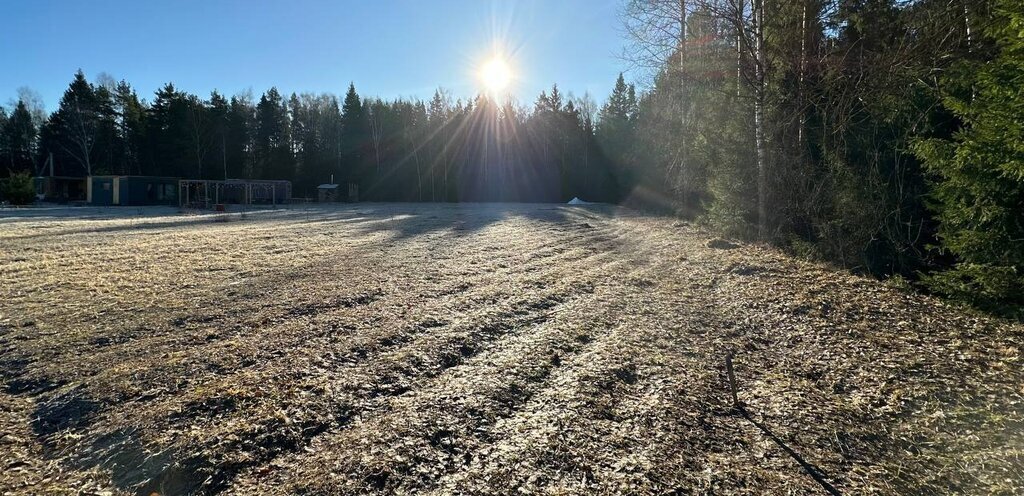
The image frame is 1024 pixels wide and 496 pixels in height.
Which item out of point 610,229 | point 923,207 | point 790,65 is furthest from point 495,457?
point 610,229

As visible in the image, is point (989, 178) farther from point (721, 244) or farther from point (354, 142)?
point (354, 142)

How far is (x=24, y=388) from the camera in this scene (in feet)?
10.8

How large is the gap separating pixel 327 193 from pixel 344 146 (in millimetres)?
5615

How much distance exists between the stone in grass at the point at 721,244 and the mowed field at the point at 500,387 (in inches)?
118

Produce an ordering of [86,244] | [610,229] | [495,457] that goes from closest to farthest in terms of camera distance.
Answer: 1. [495,457]
2. [86,244]
3. [610,229]

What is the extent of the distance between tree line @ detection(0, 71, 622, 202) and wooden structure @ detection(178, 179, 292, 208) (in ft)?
16.2

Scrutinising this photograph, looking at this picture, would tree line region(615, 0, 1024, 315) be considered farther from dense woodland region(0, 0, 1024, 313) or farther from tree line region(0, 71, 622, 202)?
tree line region(0, 71, 622, 202)

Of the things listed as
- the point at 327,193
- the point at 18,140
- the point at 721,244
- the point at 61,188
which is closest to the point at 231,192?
the point at 327,193

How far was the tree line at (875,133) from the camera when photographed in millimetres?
4148

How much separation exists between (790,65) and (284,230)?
13516 mm

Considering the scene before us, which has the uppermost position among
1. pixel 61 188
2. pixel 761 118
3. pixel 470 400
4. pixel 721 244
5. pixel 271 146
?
pixel 271 146

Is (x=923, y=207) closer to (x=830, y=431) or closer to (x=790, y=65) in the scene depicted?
(x=790, y=65)

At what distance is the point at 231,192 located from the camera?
122ft

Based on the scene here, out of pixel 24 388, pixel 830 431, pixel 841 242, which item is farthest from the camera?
pixel 841 242
